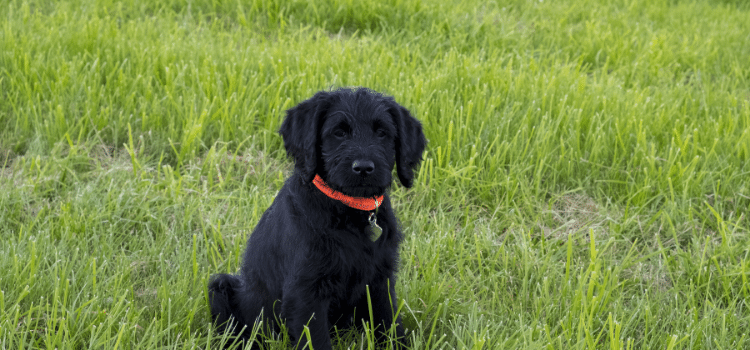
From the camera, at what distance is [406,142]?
111 inches

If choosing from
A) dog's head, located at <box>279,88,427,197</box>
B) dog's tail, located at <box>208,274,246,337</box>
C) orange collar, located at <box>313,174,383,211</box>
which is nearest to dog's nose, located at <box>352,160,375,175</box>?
dog's head, located at <box>279,88,427,197</box>

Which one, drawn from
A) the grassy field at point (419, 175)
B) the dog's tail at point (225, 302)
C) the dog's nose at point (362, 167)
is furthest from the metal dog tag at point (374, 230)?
the dog's tail at point (225, 302)

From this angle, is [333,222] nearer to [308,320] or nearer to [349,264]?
[349,264]

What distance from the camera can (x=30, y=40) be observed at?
216 inches

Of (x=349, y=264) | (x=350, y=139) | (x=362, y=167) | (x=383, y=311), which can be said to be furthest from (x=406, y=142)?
(x=383, y=311)

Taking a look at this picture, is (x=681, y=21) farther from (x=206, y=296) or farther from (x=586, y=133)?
(x=206, y=296)

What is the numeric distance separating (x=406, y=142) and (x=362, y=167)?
1.53 feet

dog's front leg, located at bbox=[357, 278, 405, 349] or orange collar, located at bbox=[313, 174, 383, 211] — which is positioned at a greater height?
orange collar, located at bbox=[313, 174, 383, 211]

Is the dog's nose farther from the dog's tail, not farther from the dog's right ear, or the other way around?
the dog's tail

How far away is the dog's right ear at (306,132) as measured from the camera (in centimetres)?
260

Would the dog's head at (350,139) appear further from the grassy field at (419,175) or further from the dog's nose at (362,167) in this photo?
the grassy field at (419,175)

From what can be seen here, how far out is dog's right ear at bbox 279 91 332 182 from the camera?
102 inches

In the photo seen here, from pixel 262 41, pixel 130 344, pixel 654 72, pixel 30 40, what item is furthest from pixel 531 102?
pixel 30 40

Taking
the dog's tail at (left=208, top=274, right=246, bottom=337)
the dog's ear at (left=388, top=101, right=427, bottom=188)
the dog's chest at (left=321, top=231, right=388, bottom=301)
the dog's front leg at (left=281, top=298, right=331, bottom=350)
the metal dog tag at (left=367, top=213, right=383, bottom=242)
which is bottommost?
the dog's tail at (left=208, top=274, right=246, bottom=337)
